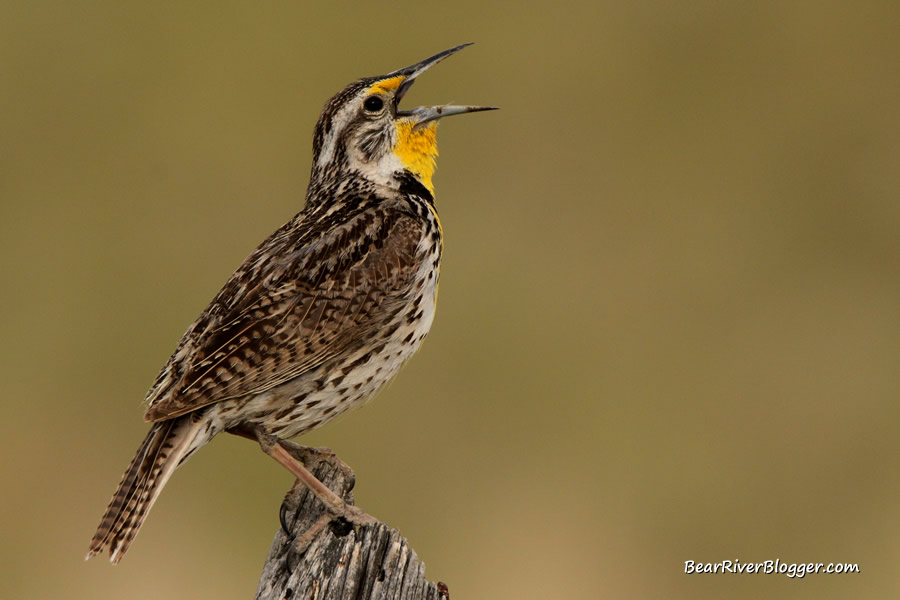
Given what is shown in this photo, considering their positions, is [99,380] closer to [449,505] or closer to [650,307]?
[449,505]

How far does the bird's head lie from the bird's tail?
4.28ft

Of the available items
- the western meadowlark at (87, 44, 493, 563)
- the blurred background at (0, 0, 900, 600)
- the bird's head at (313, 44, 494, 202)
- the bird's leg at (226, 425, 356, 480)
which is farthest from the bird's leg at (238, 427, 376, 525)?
the blurred background at (0, 0, 900, 600)

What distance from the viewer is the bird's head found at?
525 centimetres

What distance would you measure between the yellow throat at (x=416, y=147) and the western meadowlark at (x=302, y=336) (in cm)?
7

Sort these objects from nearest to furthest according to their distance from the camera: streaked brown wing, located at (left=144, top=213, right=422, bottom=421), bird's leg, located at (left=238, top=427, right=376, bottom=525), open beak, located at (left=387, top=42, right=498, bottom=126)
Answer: bird's leg, located at (left=238, top=427, right=376, bottom=525), streaked brown wing, located at (left=144, top=213, right=422, bottom=421), open beak, located at (left=387, top=42, right=498, bottom=126)

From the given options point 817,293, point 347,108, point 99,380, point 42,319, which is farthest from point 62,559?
point 817,293

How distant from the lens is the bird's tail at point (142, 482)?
4.14 meters

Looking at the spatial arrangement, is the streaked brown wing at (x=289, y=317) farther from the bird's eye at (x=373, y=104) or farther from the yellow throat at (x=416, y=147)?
the bird's eye at (x=373, y=104)

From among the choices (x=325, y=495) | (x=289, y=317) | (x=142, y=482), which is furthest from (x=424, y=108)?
(x=142, y=482)

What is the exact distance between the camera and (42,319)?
8.60 meters

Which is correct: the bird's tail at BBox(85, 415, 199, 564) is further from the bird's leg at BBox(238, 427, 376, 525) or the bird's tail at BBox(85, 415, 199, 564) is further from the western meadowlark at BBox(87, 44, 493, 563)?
the bird's leg at BBox(238, 427, 376, 525)

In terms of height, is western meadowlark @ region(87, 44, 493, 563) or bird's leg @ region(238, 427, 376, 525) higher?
western meadowlark @ region(87, 44, 493, 563)

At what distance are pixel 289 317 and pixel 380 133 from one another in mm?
1001

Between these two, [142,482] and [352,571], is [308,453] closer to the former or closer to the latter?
[142,482]
